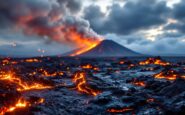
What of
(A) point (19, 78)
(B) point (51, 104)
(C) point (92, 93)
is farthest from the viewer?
(A) point (19, 78)

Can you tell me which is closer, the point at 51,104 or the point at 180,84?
the point at 51,104

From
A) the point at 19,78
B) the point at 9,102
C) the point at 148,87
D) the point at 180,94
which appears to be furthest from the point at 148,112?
the point at 19,78

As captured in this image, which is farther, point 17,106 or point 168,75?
point 168,75

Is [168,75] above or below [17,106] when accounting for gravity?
below

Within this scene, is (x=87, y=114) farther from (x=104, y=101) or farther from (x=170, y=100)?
(x=170, y=100)

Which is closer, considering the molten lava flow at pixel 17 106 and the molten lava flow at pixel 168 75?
the molten lava flow at pixel 17 106

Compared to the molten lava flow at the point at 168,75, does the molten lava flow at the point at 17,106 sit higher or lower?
higher

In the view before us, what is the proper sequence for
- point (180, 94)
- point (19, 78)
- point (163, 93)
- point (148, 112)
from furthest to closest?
point (19, 78) → point (163, 93) → point (180, 94) → point (148, 112)

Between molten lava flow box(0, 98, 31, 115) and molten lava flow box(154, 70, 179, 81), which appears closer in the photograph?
molten lava flow box(0, 98, 31, 115)

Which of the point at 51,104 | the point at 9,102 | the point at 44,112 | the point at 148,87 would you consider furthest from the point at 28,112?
the point at 148,87

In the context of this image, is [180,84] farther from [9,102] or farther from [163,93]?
[9,102]

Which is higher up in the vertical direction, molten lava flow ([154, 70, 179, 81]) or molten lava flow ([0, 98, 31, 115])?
molten lava flow ([0, 98, 31, 115])
